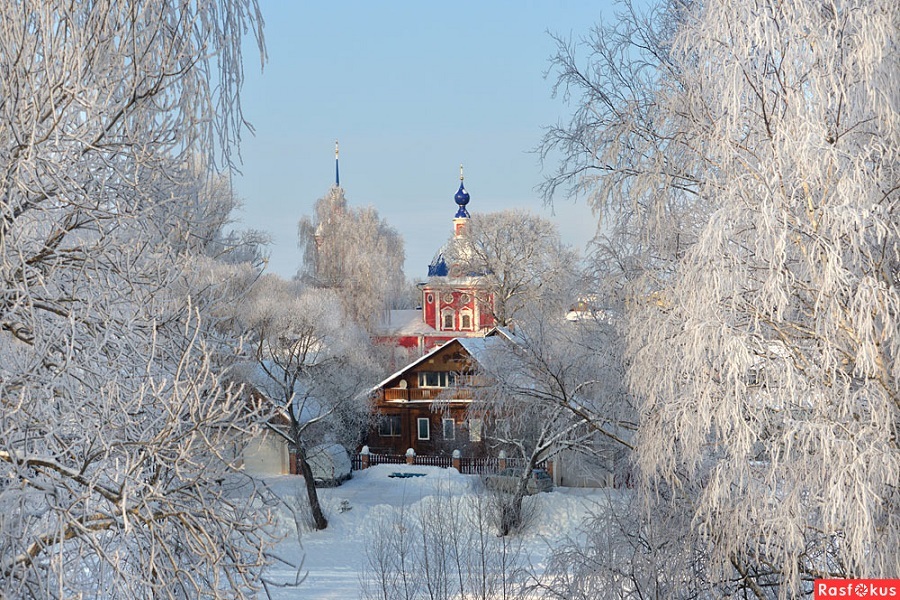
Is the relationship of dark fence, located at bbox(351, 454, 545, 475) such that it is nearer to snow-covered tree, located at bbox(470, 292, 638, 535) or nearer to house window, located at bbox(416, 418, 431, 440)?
house window, located at bbox(416, 418, 431, 440)

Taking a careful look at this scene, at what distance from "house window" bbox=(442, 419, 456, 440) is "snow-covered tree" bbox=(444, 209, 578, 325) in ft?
22.9

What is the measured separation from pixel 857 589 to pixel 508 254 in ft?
98.8

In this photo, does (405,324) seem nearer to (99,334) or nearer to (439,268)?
(439,268)

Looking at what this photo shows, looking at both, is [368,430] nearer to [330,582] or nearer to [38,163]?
[330,582]

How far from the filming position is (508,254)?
35.3 meters

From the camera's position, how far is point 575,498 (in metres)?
21.0

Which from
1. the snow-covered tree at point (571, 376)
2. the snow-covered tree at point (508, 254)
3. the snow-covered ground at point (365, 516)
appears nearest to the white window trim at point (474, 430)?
the snow-covered ground at point (365, 516)

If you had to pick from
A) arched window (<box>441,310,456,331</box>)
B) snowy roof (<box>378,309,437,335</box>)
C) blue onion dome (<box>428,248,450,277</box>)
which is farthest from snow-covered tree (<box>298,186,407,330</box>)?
arched window (<box>441,310,456,331</box>)

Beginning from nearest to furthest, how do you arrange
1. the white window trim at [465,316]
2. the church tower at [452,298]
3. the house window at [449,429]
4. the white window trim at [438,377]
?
the house window at [449,429], the white window trim at [438,377], the church tower at [452,298], the white window trim at [465,316]

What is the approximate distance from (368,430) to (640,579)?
21.1 meters

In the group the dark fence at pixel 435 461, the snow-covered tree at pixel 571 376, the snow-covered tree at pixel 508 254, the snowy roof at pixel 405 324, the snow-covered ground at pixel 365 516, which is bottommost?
the snow-covered ground at pixel 365 516

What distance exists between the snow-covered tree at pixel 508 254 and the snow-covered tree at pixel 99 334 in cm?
2993

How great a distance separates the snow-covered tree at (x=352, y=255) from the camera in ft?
122

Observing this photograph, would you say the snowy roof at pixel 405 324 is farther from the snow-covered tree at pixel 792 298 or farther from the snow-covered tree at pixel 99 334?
the snow-covered tree at pixel 99 334
